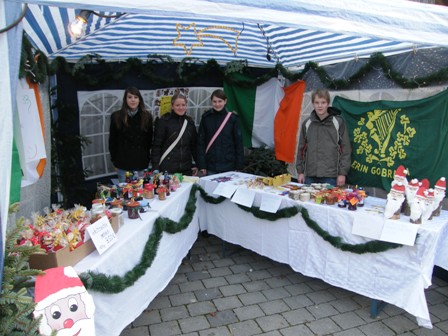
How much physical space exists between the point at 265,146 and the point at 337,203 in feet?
9.82

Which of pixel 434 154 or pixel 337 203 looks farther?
pixel 434 154

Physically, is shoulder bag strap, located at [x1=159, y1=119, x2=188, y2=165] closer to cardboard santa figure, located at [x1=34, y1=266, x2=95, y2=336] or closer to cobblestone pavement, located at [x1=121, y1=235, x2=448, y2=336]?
cobblestone pavement, located at [x1=121, y1=235, x2=448, y2=336]

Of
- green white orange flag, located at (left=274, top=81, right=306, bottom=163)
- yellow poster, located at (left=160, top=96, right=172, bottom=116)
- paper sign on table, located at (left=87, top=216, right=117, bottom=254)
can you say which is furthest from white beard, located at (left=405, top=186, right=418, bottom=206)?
yellow poster, located at (left=160, top=96, right=172, bottom=116)

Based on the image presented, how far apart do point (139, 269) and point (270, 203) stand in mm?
1593

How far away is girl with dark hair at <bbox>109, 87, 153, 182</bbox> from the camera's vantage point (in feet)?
13.6

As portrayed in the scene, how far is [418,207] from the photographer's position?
8.84 feet

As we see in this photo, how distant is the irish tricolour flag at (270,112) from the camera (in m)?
5.50

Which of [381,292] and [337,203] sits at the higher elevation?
[337,203]

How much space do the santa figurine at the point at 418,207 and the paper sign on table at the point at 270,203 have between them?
1.20m

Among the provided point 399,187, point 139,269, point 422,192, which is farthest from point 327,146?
point 139,269

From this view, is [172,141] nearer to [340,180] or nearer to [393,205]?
[340,180]

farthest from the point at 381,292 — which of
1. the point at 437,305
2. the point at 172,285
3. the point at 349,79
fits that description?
the point at 349,79

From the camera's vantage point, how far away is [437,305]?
10.6 feet

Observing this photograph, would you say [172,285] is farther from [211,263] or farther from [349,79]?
[349,79]
